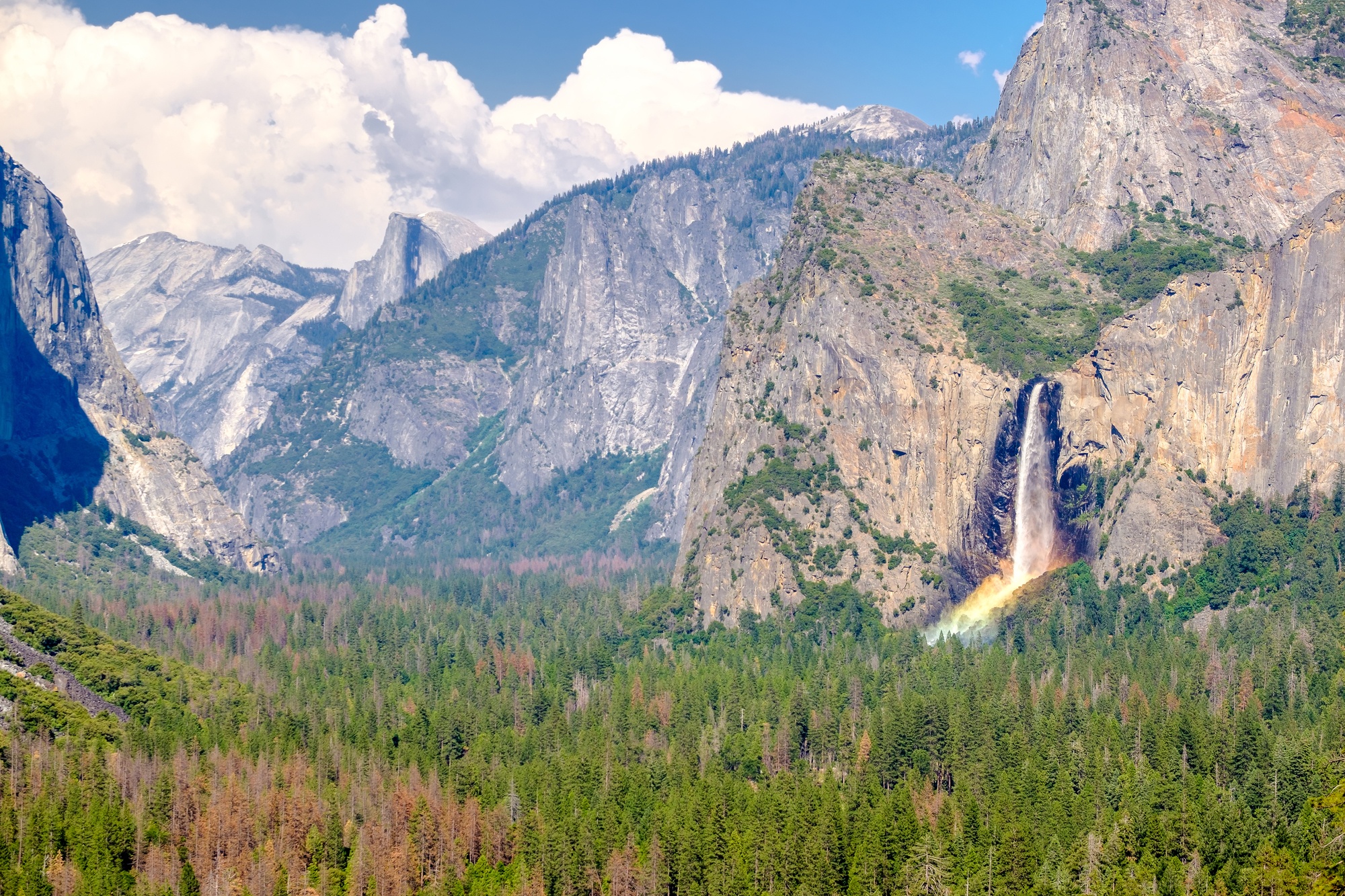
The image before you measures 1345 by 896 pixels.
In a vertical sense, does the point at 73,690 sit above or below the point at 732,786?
above

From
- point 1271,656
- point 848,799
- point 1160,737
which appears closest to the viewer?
point 848,799

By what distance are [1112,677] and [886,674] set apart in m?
26.3

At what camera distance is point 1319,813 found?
410 feet

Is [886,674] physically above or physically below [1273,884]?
above

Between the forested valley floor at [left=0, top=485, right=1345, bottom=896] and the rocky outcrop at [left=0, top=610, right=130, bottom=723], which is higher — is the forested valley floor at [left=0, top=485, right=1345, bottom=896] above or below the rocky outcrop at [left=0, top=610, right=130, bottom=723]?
below

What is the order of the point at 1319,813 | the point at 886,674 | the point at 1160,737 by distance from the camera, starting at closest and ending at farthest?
the point at 1319,813, the point at 1160,737, the point at 886,674

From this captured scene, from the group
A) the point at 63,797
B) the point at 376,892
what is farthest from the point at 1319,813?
the point at 63,797

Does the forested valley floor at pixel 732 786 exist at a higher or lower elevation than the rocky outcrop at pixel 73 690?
lower

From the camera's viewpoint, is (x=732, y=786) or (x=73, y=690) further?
(x=73, y=690)

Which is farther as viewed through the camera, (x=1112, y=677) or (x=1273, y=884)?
(x=1112, y=677)

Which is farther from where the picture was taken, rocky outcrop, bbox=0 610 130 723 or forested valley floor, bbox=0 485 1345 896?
rocky outcrop, bbox=0 610 130 723

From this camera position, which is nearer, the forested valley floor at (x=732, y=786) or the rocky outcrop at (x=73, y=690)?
the forested valley floor at (x=732, y=786)

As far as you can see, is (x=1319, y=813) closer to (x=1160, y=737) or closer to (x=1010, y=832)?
(x=1010, y=832)

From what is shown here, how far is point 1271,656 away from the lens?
184375 mm
